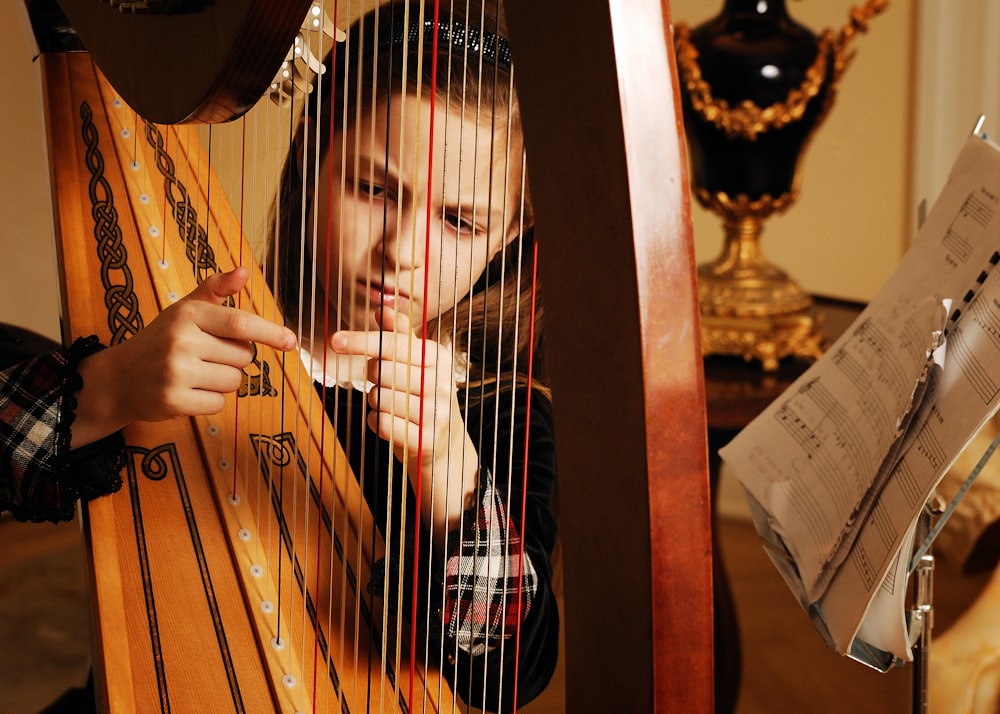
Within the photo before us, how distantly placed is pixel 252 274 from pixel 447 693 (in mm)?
411

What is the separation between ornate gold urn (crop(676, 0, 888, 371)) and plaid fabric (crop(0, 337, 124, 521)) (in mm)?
881

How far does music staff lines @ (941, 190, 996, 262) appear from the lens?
0.77 m

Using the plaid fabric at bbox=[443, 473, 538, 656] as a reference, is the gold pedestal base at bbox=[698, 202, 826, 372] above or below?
above

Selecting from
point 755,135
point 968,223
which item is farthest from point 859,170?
point 968,223

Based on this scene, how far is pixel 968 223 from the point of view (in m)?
0.79

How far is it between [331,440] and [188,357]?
165 mm

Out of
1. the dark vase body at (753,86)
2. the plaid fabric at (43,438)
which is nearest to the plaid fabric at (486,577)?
the plaid fabric at (43,438)

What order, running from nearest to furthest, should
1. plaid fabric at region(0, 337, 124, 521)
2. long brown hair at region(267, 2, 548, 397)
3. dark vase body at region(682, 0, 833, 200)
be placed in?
long brown hair at region(267, 2, 548, 397)
plaid fabric at region(0, 337, 124, 521)
dark vase body at region(682, 0, 833, 200)

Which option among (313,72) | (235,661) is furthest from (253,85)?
(235,661)

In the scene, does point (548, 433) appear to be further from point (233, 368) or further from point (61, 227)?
point (61, 227)

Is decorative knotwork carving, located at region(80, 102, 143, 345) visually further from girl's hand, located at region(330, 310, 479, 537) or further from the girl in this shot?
girl's hand, located at region(330, 310, 479, 537)

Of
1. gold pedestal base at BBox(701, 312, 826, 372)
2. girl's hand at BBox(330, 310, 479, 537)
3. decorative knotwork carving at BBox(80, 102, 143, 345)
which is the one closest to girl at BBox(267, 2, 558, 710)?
girl's hand at BBox(330, 310, 479, 537)

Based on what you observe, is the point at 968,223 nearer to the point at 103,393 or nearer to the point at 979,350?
the point at 979,350

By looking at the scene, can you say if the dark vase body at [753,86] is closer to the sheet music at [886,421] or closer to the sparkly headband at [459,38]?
the sheet music at [886,421]
